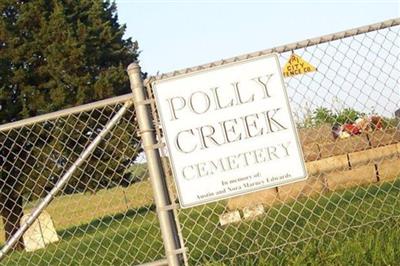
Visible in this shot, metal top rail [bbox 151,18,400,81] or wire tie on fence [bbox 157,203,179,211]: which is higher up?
metal top rail [bbox 151,18,400,81]

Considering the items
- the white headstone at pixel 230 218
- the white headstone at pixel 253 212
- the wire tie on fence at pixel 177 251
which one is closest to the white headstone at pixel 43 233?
the white headstone at pixel 230 218

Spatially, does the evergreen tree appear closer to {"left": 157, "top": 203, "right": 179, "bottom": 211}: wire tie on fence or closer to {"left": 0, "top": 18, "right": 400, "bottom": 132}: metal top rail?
{"left": 0, "top": 18, "right": 400, "bottom": 132}: metal top rail

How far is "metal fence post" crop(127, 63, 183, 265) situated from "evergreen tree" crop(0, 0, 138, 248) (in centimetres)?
1902

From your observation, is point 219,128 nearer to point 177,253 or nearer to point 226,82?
point 226,82

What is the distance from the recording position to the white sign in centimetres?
418

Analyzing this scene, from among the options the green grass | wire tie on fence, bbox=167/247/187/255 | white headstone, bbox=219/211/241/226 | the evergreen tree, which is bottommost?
the evergreen tree

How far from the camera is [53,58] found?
23.6 meters

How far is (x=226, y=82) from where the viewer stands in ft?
13.8

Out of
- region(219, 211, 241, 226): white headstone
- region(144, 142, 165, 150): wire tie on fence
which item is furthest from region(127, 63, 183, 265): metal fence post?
region(219, 211, 241, 226): white headstone

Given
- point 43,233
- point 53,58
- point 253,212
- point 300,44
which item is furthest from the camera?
point 53,58

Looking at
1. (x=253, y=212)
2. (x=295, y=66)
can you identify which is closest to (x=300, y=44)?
(x=295, y=66)

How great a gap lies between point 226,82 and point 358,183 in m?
6.64

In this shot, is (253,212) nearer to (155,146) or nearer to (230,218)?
(230,218)

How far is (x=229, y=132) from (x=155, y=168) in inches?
20.6
